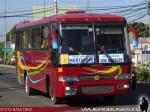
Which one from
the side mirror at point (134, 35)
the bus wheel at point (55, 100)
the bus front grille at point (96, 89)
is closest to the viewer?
the bus front grille at point (96, 89)

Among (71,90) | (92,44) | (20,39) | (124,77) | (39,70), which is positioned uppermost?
(20,39)

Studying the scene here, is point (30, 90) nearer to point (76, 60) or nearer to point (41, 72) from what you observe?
point (41, 72)

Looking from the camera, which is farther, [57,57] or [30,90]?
[30,90]

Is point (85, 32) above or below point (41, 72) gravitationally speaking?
above

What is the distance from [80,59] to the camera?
16.1m

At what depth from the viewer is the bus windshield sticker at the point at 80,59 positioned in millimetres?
16062

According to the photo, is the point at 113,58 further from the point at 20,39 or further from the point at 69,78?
the point at 20,39

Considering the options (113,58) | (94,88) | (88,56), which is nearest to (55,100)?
(94,88)

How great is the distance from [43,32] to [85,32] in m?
2.42

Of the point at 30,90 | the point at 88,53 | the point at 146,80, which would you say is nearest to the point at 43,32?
the point at 88,53

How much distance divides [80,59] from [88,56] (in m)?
0.29

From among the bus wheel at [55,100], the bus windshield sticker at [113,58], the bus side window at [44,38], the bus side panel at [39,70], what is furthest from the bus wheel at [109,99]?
the bus side window at [44,38]

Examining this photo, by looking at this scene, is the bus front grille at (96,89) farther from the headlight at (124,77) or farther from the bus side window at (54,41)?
the bus side window at (54,41)

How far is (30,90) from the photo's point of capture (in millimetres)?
22062
